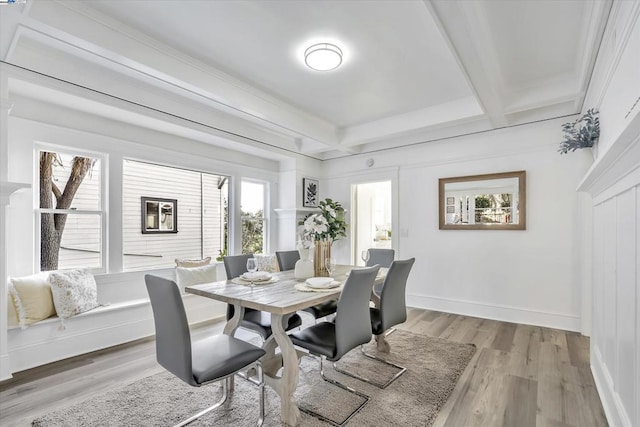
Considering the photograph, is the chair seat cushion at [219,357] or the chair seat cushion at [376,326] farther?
the chair seat cushion at [376,326]

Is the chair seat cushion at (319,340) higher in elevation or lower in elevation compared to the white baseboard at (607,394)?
higher

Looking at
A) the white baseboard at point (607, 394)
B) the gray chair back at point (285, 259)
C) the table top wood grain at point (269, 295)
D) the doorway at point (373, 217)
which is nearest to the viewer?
the white baseboard at point (607, 394)

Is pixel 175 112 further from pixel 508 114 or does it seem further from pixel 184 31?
pixel 508 114

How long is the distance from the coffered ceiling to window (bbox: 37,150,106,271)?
26.7 inches

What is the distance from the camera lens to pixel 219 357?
1731mm

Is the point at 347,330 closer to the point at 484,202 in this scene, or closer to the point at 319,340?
the point at 319,340

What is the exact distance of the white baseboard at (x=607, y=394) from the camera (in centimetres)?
149

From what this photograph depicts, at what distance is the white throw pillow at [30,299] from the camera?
2514 millimetres

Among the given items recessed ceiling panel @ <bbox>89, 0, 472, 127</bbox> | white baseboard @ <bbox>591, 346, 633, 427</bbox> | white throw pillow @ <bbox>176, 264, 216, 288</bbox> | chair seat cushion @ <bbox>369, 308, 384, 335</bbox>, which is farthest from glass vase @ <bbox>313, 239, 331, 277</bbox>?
white baseboard @ <bbox>591, 346, 633, 427</bbox>

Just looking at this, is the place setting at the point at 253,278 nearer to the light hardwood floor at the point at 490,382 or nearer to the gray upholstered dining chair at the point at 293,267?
the gray upholstered dining chair at the point at 293,267

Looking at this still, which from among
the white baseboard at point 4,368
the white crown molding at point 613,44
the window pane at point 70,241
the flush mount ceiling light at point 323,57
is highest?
the flush mount ceiling light at point 323,57

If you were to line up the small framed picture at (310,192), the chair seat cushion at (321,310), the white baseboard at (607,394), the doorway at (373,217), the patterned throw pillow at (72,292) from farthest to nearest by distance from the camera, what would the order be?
the doorway at (373,217)
the small framed picture at (310,192)
the chair seat cushion at (321,310)
the patterned throw pillow at (72,292)
the white baseboard at (607,394)

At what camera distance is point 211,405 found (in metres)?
2.07

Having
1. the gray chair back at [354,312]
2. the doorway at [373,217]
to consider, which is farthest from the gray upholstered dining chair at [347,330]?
the doorway at [373,217]
